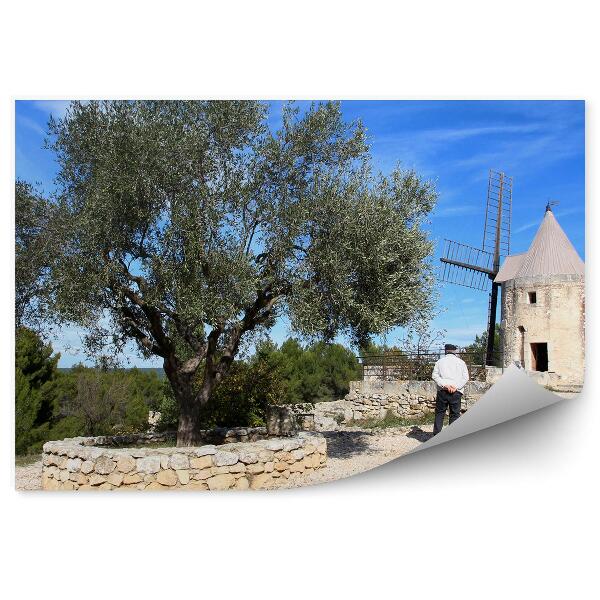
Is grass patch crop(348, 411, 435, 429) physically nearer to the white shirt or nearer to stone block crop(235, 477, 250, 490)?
the white shirt

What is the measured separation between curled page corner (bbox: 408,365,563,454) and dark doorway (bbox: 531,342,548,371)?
0.17 metres

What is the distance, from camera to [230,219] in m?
7.18

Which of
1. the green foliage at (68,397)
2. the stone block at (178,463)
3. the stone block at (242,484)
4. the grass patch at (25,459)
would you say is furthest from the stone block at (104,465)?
the stone block at (242,484)

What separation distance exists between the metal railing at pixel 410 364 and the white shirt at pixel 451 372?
0.06 m

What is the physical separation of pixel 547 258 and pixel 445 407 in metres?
2.29

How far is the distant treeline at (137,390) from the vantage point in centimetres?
748

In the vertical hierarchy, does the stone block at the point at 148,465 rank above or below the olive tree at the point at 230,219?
below

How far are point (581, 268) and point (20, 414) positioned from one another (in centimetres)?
750

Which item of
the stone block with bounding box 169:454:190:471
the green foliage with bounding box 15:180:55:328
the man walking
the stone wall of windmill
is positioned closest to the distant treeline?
the green foliage with bounding box 15:180:55:328

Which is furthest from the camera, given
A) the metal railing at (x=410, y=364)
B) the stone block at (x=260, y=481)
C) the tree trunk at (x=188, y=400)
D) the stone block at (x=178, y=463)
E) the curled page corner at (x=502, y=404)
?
the tree trunk at (x=188, y=400)

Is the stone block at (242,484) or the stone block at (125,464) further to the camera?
the stone block at (242,484)

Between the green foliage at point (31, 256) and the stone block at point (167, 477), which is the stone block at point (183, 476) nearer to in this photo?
the stone block at point (167, 477)

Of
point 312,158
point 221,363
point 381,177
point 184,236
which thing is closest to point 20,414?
point 221,363

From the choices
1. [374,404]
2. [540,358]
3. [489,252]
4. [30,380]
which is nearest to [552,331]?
[540,358]
